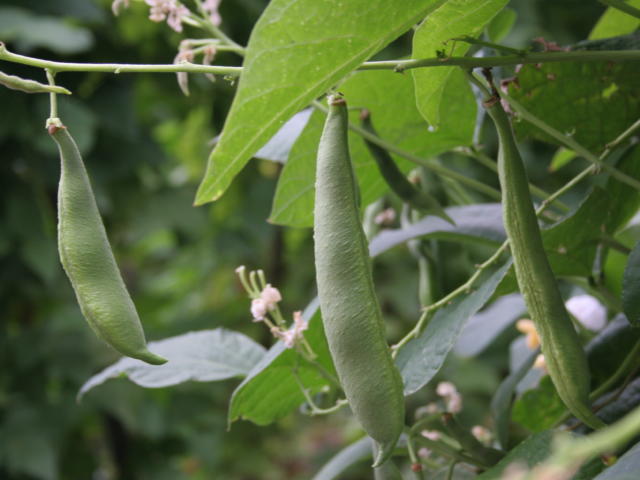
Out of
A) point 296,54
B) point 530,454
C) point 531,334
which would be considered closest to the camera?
point 296,54

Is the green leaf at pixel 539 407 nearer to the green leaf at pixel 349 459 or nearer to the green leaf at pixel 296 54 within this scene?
the green leaf at pixel 349 459

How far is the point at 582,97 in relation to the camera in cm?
70

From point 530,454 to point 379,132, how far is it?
1.10 feet

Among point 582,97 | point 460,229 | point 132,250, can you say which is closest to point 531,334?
point 460,229

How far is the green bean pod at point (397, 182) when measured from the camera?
2.19 ft

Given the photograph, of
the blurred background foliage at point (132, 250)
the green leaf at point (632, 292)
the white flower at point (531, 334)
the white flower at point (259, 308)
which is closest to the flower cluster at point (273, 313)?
the white flower at point (259, 308)

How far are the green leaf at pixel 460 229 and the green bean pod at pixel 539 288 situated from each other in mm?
264

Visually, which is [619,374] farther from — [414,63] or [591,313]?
[414,63]

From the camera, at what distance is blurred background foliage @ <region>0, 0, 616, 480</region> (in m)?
1.89

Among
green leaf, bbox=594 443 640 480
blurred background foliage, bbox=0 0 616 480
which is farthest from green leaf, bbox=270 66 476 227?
blurred background foliage, bbox=0 0 616 480

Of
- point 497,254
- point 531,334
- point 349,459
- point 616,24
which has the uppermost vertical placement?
point 616,24

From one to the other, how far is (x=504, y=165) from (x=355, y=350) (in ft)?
0.47

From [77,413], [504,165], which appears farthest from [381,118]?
[77,413]

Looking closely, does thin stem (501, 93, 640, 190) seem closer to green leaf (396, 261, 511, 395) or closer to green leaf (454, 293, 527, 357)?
green leaf (396, 261, 511, 395)
